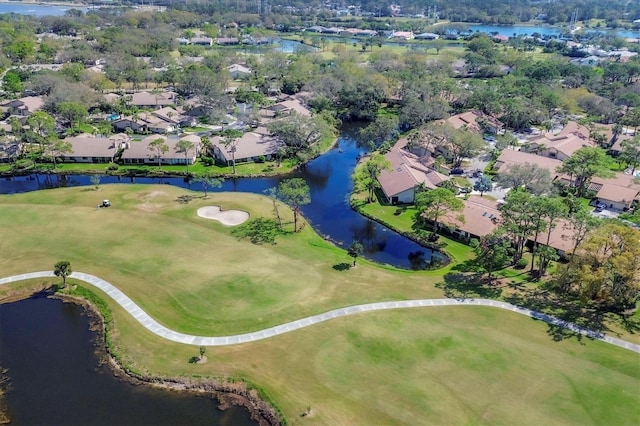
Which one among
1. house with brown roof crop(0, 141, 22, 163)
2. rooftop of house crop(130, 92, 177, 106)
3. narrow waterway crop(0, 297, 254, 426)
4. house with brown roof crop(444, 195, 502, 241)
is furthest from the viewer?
rooftop of house crop(130, 92, 177, 106)

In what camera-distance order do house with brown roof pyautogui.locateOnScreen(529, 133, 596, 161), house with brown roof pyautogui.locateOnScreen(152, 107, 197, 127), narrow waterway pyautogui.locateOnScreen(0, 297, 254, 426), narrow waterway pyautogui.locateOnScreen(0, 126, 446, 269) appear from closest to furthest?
narrow waterway pyautogui.locateOnScreen(0, 297, 254, 426) < narrow waterway pyautogui.locateOnScreen(0, 126, 446, 269) < house with brown roof pyautogui.locateOnScreen(529, 133, 596, 161) < house with brown roof pyautogui.locateOnScreen(152, 107, 197, 127)

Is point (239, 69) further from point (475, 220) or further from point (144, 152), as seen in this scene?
point (475, 220)

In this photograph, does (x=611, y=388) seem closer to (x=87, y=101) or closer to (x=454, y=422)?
(x=454, y=422)

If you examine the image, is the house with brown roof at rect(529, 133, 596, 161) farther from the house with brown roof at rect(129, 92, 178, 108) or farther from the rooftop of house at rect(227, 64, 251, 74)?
the rooftop of house at rect(227, 64, 251, 74)

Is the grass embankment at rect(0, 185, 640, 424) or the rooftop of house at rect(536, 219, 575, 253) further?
the rooftop of house at rect(536, 219, 575, 253)

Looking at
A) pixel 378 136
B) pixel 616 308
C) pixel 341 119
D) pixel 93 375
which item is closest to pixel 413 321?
pixel 616 308

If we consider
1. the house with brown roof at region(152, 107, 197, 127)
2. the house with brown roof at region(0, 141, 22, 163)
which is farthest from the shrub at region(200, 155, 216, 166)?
the house with brown roof at region(0, 141, 22, 163)

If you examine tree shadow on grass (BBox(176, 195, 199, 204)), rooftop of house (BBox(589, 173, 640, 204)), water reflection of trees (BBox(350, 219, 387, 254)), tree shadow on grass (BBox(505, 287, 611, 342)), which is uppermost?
rooftop of house (BBox(589, 173, 640, 204))
